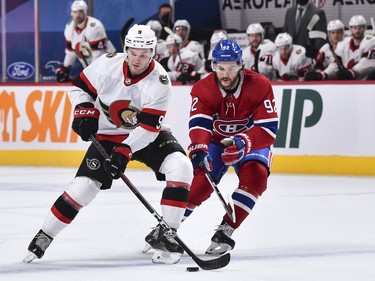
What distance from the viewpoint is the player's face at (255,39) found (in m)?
11.4

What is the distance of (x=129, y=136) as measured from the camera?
493 centimetres

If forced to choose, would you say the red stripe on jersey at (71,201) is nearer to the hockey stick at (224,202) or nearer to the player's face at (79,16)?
the hockey stick at (224,202)

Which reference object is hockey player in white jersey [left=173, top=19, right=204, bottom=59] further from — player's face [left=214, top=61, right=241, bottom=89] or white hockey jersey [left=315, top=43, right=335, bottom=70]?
player's face [left=214, top=61, right=241, bottom=89]

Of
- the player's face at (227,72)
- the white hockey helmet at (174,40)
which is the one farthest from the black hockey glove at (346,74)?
the player's face at (227,72)

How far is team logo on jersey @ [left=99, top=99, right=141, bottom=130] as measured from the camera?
16.6 ft

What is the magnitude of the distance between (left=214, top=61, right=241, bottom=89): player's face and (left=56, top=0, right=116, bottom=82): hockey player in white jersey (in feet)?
20.2

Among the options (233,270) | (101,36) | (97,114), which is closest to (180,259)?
(233,270)

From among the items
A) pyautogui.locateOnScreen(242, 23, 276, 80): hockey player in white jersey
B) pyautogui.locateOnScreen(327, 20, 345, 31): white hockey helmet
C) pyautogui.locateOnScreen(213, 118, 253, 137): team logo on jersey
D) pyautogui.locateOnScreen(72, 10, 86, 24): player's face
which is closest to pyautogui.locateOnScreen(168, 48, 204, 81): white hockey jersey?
pyautogui.locateOnScreen(242, 23, 276, 80): hockey player in white jersey

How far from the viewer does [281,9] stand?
44.1 ft

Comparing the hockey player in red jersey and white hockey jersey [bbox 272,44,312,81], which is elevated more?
the hockey player in red jersey

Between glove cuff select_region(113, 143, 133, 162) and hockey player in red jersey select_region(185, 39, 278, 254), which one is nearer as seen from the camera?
glove cuff select_region(113, 143, 133, 162)

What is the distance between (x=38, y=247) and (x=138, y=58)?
94 cm

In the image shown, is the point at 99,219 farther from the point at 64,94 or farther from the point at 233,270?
the point at 64,94

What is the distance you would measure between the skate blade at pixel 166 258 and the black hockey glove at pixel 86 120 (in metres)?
0.61
